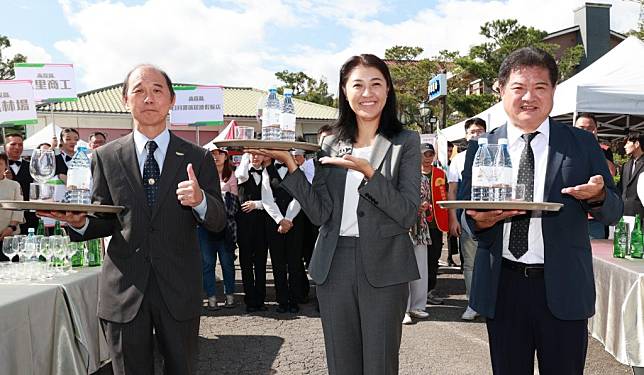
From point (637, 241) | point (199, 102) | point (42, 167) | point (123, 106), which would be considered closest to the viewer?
point (42, 167)

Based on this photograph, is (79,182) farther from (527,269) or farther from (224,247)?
(224,247)

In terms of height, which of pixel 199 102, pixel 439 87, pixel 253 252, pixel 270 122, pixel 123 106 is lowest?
pixel 253 252

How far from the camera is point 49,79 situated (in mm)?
10320

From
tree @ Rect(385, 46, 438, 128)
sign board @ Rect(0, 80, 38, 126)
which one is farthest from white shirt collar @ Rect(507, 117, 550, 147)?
tree @ Rect(385, 46, 438, 128)

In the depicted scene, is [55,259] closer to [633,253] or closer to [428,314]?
[428,314]

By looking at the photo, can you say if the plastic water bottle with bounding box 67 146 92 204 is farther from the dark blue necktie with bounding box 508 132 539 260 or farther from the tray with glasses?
the dark blue necktie with bounding box 508 132 539 260

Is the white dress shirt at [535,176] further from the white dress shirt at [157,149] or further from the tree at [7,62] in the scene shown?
the tree at [7,62]

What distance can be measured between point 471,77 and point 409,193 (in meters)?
32.1

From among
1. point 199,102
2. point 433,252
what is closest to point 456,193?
point 433,252

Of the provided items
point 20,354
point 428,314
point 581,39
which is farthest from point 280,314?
point 581,39

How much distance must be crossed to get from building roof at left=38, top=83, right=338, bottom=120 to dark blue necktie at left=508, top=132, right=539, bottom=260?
22.8 meters

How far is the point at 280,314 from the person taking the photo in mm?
7031

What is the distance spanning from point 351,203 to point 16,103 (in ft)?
27.7

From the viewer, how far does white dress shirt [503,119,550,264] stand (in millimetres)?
2471
